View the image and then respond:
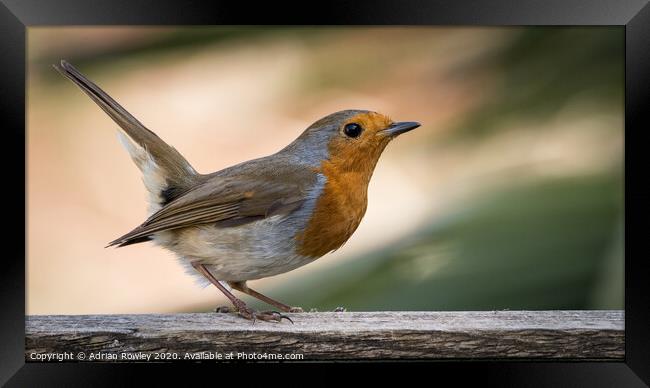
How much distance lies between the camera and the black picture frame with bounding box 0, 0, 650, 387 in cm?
501

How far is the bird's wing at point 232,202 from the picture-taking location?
5245 millimetres

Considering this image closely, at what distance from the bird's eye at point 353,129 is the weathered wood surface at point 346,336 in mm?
712

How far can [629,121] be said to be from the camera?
5.11 m

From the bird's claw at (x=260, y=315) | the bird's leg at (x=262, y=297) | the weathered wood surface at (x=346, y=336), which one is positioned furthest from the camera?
the bird's leg at (x=262, y=297)

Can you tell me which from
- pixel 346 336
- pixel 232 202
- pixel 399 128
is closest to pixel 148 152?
pixel 232 202

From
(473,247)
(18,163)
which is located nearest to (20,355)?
(18,163)

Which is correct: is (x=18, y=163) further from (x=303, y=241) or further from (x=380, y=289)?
(x=380, y=289)

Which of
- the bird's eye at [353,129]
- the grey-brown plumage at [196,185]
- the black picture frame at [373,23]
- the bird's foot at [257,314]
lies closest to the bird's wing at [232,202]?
the grey-brown plumage at [196,185]

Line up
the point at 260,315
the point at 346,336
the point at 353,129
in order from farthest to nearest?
1. the point at 353,129
2. the point at 260,315
3. the point at 346,336

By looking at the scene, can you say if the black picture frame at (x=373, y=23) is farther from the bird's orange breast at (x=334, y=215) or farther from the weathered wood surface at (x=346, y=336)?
the bird's orange breast at (x=334, y=215)

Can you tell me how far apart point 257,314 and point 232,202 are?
1.45 ft

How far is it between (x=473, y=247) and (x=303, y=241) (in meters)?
0.63

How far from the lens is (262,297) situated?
17.6 feet

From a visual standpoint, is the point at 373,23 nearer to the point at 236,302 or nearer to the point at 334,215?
the point at 334,215
